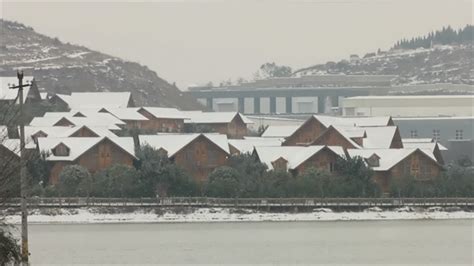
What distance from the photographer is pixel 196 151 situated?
222 feet

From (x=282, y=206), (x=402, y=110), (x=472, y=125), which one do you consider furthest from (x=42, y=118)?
(x=402, y=110)

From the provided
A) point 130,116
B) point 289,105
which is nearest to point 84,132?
point 130,116

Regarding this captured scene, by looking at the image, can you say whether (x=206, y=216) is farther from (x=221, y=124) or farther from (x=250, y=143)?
(x=221, y=124)

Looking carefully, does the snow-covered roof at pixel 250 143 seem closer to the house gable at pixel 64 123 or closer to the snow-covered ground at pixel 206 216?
the house gable at pixel 64 123

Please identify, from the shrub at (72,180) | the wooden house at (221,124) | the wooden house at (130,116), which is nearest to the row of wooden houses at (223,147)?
the wooden house at (130,116)

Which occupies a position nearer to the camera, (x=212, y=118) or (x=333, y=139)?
(x=333, y=139)

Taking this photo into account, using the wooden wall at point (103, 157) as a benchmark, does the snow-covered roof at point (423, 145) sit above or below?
above

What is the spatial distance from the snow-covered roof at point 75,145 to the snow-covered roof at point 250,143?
622 centimetres

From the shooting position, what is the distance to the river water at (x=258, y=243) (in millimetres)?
39094

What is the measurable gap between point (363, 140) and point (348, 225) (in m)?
21.9

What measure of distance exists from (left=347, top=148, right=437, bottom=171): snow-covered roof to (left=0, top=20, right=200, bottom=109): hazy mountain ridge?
50.6 meters

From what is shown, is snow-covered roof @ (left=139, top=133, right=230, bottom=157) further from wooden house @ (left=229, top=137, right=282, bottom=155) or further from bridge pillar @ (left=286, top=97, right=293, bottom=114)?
bridge pillar @ (left=286, top=97, right=293, bottom=114)

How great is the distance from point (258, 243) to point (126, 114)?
41.5 meters

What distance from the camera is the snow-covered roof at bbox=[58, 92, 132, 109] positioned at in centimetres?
9025
